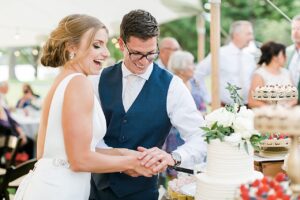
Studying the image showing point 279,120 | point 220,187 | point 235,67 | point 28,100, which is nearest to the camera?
point 279,120

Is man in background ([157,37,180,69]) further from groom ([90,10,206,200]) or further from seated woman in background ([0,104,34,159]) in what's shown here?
groom ([90,10,206,200])

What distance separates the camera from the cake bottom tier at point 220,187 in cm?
167

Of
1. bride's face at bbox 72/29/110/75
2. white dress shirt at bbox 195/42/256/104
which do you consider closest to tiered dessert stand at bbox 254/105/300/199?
bride's face at bbox 72/29/110/75

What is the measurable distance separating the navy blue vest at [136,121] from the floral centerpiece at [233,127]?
0.48 m

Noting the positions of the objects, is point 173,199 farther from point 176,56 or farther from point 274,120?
point 176,56

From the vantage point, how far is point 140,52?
219cm

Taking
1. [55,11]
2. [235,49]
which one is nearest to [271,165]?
[235,49]

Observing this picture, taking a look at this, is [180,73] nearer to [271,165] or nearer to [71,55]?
[271,165]

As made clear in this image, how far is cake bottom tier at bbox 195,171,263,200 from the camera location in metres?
1.67

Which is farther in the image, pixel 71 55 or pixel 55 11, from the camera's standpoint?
pixel 55 11

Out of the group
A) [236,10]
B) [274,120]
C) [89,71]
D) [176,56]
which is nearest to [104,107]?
[89,71]

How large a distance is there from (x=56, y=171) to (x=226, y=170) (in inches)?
25.4

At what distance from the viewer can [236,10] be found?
55.9ft

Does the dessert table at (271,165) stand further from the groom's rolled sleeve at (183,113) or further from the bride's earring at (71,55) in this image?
the bride's earring at (71,55)
